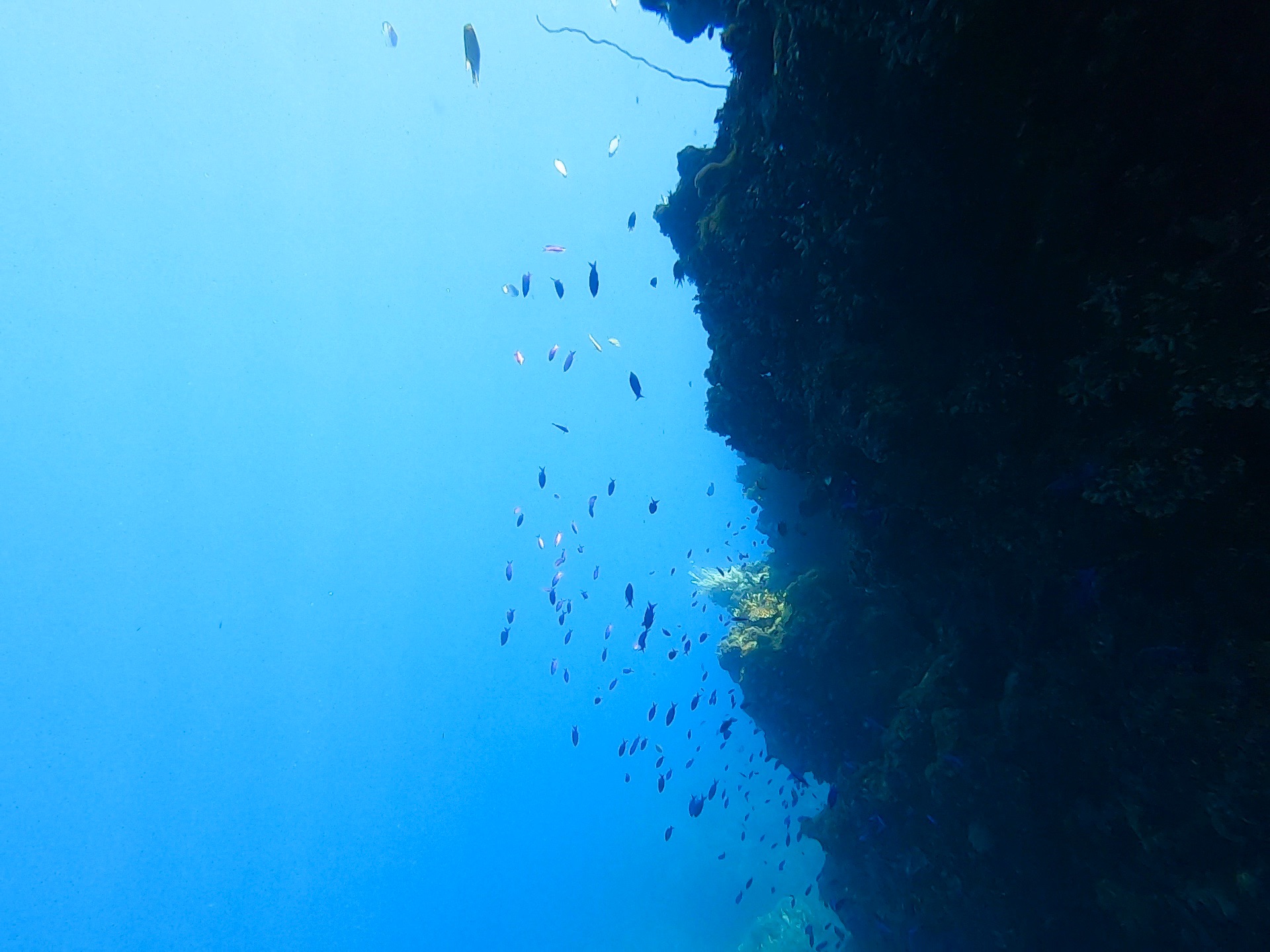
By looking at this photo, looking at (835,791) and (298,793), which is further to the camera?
(298,793)

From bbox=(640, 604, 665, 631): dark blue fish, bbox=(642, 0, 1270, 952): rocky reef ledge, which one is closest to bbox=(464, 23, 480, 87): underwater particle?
bbox=(642, 0, 1270, 952): rocky reef ledge

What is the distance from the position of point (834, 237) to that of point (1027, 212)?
5.62ft

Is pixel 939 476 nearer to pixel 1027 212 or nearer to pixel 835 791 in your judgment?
pixel 1027 212

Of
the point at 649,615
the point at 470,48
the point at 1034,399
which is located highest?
the point at 470,48

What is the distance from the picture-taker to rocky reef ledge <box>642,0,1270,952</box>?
412cm

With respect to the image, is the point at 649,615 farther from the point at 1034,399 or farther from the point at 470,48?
the point at 470,48

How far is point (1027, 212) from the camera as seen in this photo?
5066 millimetres

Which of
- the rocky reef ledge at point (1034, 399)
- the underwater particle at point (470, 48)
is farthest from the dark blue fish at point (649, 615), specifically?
the underwater particle at point (470, 48)

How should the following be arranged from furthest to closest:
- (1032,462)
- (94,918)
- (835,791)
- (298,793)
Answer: (298,793) → (94,918) → (835,791) → (1032,462)

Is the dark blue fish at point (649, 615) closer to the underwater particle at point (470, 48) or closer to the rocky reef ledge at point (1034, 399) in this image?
the rocky reef ledge at point (1034, 399)

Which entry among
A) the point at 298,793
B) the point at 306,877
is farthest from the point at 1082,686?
the point at 298,793

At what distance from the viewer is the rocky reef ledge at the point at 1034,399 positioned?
4121 mm

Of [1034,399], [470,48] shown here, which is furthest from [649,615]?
[470,48]

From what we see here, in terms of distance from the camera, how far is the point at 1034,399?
5.50m
